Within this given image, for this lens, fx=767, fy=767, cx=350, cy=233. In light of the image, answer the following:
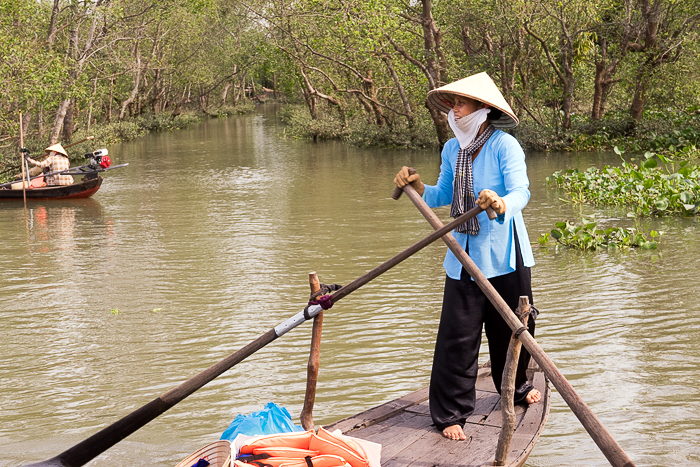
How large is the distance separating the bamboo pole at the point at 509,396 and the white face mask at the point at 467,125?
2.95 feet

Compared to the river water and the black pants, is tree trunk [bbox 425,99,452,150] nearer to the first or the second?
the river water

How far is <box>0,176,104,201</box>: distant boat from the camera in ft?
51.5

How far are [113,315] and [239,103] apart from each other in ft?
186

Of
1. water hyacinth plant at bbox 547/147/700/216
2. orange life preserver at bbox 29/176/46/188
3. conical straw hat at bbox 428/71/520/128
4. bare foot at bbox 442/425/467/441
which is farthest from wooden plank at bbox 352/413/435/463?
orange life preserver at bbox 29/176/46/188

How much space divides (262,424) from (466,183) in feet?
5.09

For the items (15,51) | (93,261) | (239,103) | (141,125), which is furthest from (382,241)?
(239,103)

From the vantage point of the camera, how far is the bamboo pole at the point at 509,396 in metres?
3.38

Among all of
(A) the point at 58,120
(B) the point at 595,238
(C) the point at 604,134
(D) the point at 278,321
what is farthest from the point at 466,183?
(A) the point at 58,120

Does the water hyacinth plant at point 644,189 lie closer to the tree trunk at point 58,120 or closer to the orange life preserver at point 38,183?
the orange life preserver at point 38,183

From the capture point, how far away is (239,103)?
6272 centimetres

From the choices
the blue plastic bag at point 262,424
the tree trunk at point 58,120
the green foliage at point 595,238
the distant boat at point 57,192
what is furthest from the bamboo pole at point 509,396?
the tree trunk at point 58,120

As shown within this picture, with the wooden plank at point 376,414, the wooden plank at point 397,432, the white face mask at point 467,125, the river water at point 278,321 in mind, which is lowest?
the river water at point 278,321

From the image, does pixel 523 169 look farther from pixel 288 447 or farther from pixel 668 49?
pixel 668 49

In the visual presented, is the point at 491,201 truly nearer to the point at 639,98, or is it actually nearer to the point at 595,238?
the point at 595,238
